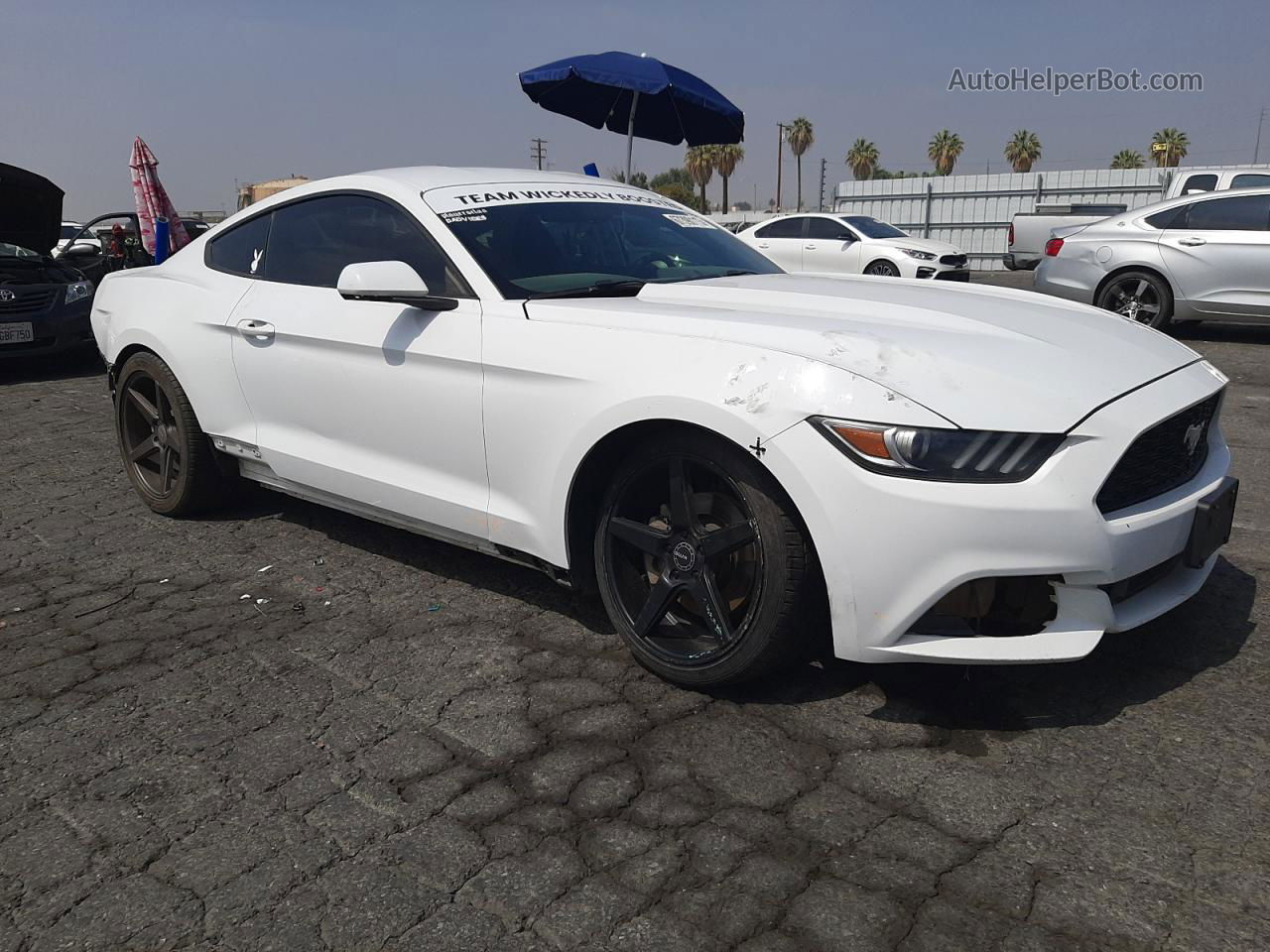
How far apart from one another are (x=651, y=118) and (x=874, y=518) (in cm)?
939

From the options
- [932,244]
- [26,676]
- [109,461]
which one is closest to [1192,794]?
[26,676]

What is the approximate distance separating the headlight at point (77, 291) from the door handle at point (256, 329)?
21.6 feet

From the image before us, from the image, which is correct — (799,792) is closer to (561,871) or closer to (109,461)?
(561,871)

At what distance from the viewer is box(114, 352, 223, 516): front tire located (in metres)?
4.41

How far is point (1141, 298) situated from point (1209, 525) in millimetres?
8124

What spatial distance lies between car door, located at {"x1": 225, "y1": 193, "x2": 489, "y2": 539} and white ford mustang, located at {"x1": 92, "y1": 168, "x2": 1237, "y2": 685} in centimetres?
1

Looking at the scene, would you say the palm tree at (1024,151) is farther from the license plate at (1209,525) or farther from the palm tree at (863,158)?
the license plate at (1209,525)

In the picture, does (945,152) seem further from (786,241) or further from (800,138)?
(786,241)

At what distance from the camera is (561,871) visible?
2146mm

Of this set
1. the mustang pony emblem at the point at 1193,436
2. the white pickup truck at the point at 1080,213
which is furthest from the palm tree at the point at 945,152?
the mustang pony emblem at the point at 1193,436

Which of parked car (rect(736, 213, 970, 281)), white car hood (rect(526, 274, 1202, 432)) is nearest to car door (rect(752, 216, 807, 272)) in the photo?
parked car (rect(736, 213, 970, 281))

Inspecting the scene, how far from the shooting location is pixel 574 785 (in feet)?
8.10

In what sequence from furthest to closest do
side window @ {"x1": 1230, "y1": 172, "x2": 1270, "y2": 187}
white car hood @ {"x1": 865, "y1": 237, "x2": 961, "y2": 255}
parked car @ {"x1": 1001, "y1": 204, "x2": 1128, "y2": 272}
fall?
parked car @ {"x1": 1001, "y1": 204, "x2": 1128, "y2": 272}
white car hood @ {"x1": 865, "y1": 237, "x2": 961, "y2": 255}
side window @ {"x1": 1230, "y1": 172, "x2": 1270, "y2": 187}

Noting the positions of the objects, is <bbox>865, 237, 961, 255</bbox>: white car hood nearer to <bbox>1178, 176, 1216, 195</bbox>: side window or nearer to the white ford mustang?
<bbox>1178, 176, 1216, 195</bbox>: side window
